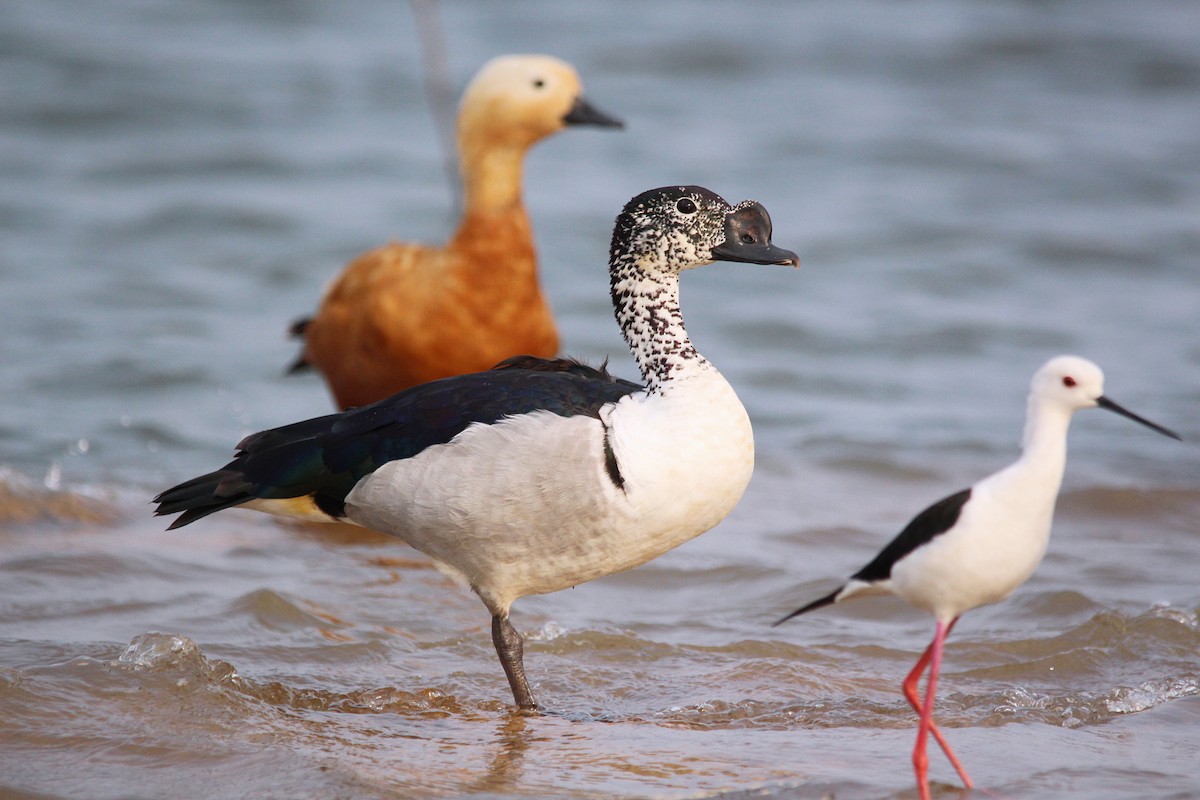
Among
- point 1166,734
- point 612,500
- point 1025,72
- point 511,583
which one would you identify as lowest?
point 1166,734

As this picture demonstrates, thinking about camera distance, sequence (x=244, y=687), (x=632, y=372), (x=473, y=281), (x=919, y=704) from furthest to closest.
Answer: (x=632, y=372) < (x=473, y=281) < (x=244, y=687) < (x=919, y=704)

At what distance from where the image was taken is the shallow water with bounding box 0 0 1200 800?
4.86m

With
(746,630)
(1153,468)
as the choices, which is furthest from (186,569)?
(1153,468)

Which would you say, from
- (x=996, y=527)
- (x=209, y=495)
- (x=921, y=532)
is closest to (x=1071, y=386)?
(x=996, y=527)

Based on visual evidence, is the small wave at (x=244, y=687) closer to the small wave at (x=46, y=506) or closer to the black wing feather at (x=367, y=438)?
the black wing feather at (x=367, y=438)

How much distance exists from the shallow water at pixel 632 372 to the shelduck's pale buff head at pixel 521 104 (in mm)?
2224

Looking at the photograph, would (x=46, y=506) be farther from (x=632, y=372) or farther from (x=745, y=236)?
(x=632, y=372)

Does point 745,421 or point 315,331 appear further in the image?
point 315,331

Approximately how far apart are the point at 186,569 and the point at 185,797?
2486mm

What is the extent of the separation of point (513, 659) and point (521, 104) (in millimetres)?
3877

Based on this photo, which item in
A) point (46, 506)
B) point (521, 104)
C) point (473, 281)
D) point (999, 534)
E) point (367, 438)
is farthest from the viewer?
point (521, 104)

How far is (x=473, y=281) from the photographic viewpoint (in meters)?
8.03

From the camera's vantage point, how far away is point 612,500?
4.73 meters

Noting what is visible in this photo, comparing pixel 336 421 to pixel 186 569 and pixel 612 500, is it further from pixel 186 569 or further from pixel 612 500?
pixel 186 569
